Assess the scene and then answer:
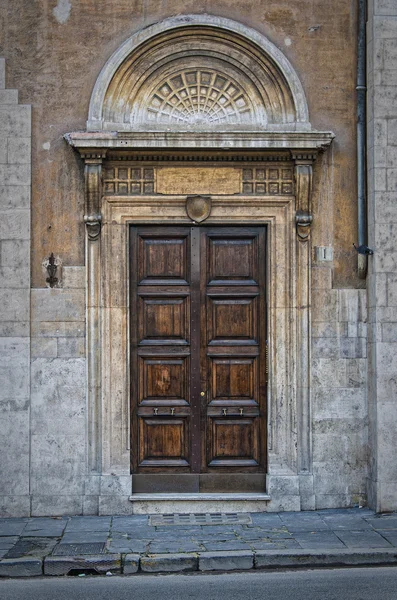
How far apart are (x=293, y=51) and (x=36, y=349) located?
15.0 feet

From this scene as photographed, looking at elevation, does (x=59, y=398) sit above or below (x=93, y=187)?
below

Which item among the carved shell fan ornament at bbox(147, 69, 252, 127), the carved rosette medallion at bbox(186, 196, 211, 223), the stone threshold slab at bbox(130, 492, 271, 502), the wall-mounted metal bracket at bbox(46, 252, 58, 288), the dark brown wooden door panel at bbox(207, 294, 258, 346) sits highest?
the carved shell fan ornament at bbox(147, 69, 252, 127)

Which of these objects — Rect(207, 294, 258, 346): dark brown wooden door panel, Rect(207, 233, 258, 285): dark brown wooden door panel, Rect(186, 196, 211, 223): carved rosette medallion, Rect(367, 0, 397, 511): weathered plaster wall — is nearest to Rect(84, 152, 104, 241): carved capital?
Rect(186, 196, 211, 223): carved rosette medallion

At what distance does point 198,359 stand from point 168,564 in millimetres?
2883

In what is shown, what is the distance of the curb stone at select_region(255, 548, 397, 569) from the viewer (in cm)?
848

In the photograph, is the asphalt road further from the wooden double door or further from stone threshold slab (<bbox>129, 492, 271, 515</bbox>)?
the wooden double door

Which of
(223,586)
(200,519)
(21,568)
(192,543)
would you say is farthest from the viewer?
(200,519)

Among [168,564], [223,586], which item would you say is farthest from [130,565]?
[223,586]

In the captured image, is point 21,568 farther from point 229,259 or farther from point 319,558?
point 229,259

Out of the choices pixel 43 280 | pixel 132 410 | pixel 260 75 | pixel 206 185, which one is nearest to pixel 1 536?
pixel 132 410

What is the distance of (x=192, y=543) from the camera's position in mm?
8984

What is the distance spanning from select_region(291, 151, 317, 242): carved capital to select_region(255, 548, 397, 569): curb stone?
12.5 feet

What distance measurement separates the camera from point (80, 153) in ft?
34.0

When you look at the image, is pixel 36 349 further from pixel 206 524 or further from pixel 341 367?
pixel 341 367
